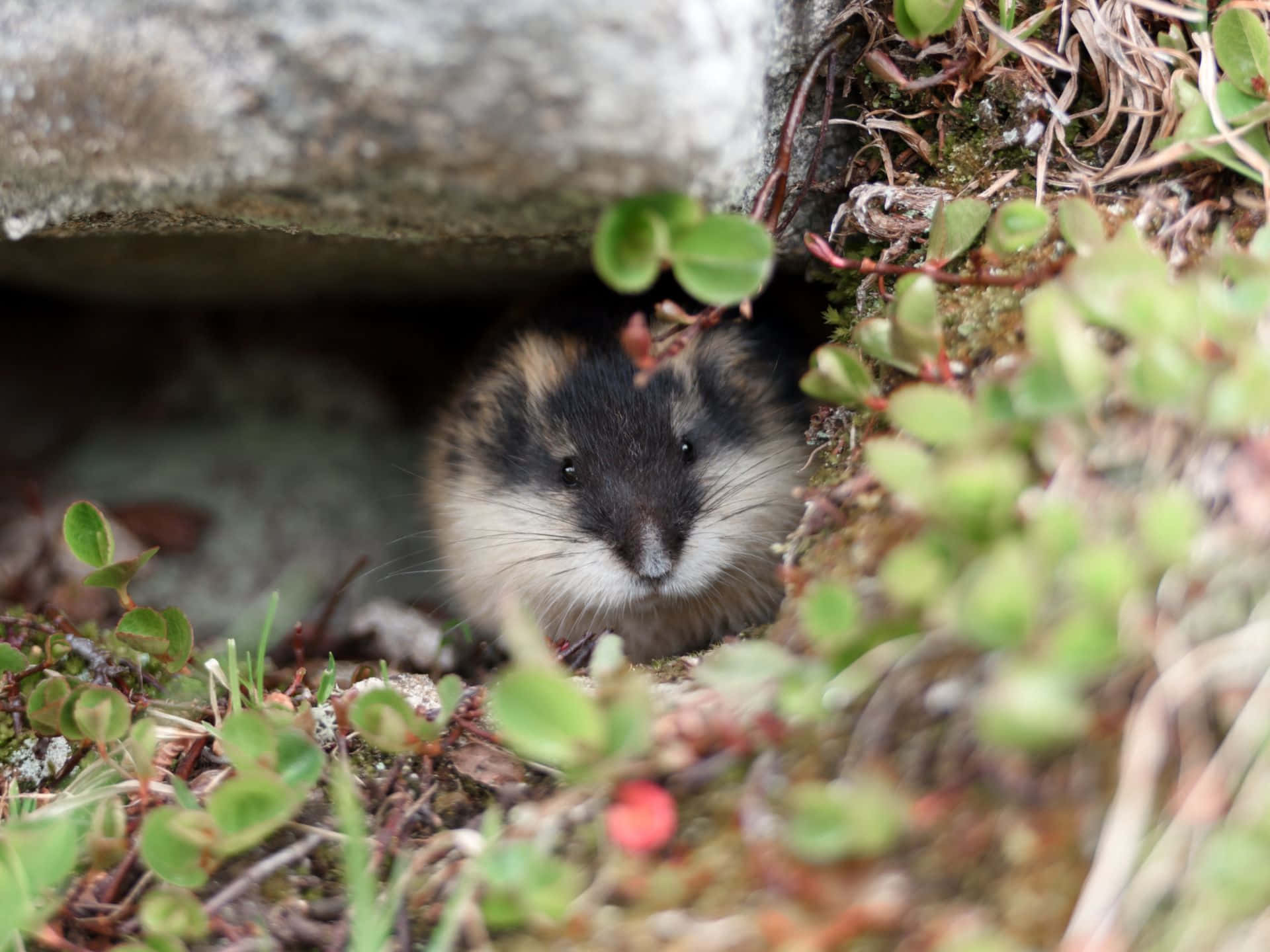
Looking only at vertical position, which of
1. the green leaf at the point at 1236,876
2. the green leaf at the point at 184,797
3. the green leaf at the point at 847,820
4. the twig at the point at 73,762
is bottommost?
the twig at the point at 73,762

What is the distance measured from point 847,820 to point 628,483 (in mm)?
1828

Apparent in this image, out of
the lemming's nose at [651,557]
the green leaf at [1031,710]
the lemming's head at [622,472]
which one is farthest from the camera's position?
the lemming's head at [622,472]

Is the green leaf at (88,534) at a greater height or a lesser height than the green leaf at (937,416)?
lesser

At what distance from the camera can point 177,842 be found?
5.68 ft

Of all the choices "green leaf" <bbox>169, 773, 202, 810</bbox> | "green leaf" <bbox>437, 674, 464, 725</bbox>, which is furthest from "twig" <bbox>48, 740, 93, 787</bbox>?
"green leaf" <bbox>437, 674, 464, 725</bbox>

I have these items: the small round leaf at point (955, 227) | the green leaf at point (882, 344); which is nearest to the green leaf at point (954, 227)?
the small round leaf at point (955, 227)

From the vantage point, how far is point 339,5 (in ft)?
6.08

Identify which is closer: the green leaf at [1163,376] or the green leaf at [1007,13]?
the green leaf at [1163,376]

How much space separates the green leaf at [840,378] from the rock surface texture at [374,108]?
397 mm

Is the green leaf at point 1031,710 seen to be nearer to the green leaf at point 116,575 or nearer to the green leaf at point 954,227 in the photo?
the green leaf at point 954,227

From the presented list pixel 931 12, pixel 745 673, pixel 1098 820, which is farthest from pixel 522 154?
pixel 1098 820

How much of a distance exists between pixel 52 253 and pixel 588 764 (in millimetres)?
3356

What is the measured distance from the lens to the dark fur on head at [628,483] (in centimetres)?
317

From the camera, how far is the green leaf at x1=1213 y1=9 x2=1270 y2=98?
7.26 feet
